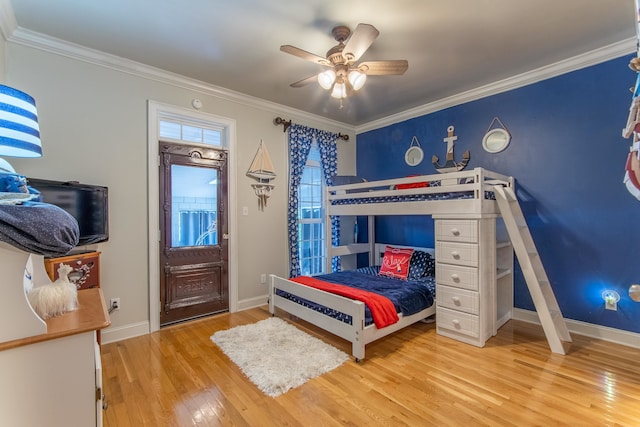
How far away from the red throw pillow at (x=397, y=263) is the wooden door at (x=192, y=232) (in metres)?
2.04

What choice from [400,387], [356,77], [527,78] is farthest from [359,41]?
[400,387]

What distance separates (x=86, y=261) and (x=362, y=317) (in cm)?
230

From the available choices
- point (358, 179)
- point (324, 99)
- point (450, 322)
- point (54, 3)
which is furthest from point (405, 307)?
point (54, 3)

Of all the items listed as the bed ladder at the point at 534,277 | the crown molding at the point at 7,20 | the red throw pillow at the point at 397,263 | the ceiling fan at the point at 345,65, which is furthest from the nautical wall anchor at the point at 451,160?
the crown molding at the point at 7,20

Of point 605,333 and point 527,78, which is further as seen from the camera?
point 527,78

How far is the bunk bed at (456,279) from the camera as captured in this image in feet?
8.57

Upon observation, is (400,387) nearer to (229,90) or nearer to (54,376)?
(54,376)

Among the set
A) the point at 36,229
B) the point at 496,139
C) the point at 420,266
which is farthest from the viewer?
the point at 420,266

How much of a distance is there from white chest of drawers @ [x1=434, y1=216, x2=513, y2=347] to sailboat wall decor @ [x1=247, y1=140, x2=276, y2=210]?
216 centimetres

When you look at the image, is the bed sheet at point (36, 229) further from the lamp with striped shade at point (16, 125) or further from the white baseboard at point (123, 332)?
the white baseboard at point (123, 332)

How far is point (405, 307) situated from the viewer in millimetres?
2836

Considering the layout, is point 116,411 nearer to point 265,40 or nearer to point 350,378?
point 350,378

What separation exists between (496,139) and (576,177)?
89 cm

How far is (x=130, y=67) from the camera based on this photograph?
9.50ft
